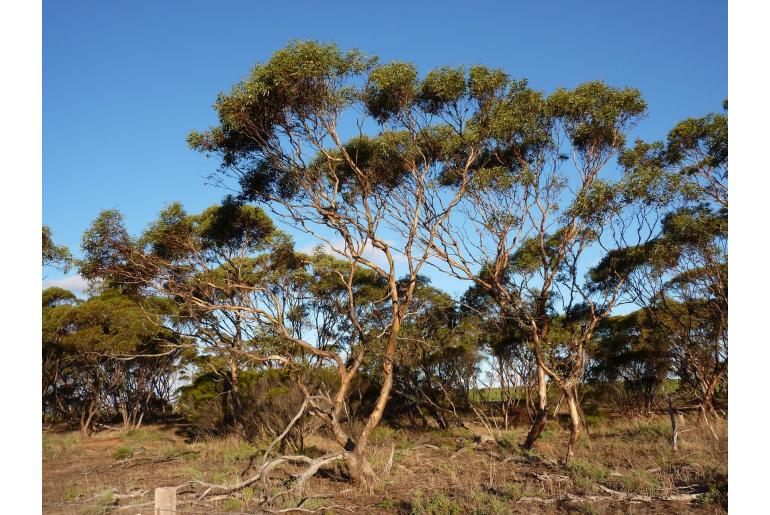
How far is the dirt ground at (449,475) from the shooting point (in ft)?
29.5

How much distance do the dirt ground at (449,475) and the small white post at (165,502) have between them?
0.88m

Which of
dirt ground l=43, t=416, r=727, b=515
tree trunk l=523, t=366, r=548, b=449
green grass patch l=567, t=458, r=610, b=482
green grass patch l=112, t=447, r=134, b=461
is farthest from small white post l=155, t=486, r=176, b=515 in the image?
green grass patch l=112, t=447, r=134, b=461

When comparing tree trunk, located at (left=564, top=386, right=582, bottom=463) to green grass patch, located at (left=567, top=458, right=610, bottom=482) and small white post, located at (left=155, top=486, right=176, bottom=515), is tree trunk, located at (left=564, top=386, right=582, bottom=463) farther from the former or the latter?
small white post, located at (left=155, top=486, right=176, bottom=515)

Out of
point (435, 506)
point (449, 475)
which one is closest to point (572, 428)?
point (449, 475)

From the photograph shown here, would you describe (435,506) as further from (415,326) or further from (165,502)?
(415,326)

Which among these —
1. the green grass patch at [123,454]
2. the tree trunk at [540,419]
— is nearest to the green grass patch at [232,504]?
the tree trunk at [540,419]

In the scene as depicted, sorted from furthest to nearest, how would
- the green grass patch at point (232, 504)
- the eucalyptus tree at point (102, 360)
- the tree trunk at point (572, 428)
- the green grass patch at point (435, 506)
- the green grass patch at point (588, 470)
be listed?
the eucalyptus tree at point (102, 360) → the tree trunk at point (572, 428) → the green grass patch at point (588, 470) → the green grass patch at point (232, 504) → the green grass patch at point (435, 506)

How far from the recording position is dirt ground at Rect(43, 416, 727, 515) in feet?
29.5

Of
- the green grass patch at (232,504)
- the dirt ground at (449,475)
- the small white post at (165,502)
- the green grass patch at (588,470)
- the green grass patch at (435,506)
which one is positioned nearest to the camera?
the small white post at (165,502)

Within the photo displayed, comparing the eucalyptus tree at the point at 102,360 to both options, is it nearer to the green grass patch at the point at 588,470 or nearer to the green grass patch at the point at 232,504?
the green grass patch at the point at 232,504

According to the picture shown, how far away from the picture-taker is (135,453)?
17281 millimetres

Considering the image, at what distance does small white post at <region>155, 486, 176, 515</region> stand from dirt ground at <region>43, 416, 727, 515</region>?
0.88 meters
